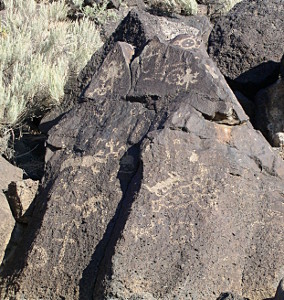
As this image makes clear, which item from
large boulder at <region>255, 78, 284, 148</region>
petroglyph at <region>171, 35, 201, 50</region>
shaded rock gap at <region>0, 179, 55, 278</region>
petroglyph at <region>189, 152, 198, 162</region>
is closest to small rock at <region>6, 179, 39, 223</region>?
shaded rock gap at <region>0, 179, 55, 278</region>

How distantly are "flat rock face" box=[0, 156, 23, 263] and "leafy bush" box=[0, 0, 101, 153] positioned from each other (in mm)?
627

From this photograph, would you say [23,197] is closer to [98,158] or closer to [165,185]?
[98,158]

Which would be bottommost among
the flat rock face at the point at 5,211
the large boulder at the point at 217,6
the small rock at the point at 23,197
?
the large boulder at the point at 217,6

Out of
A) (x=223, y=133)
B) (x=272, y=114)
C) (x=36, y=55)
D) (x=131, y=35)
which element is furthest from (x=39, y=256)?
(x=36, y=55)

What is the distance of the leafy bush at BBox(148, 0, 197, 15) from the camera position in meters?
9.03

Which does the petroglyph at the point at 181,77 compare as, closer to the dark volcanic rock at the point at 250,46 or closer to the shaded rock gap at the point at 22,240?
the shaded rock gap at the point at 22,240

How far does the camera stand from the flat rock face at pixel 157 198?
11.1ft

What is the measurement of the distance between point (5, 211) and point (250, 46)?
265cm

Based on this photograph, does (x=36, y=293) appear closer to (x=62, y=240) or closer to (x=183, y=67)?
Answer: (x=62, y=240)

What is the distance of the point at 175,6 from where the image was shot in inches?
360

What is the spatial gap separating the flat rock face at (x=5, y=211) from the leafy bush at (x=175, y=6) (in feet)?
16.4

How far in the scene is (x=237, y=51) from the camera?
18.9 feet

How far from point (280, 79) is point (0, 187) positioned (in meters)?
2.32

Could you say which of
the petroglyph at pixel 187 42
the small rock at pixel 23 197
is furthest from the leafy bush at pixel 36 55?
the petroglyph at pixel 187 42
